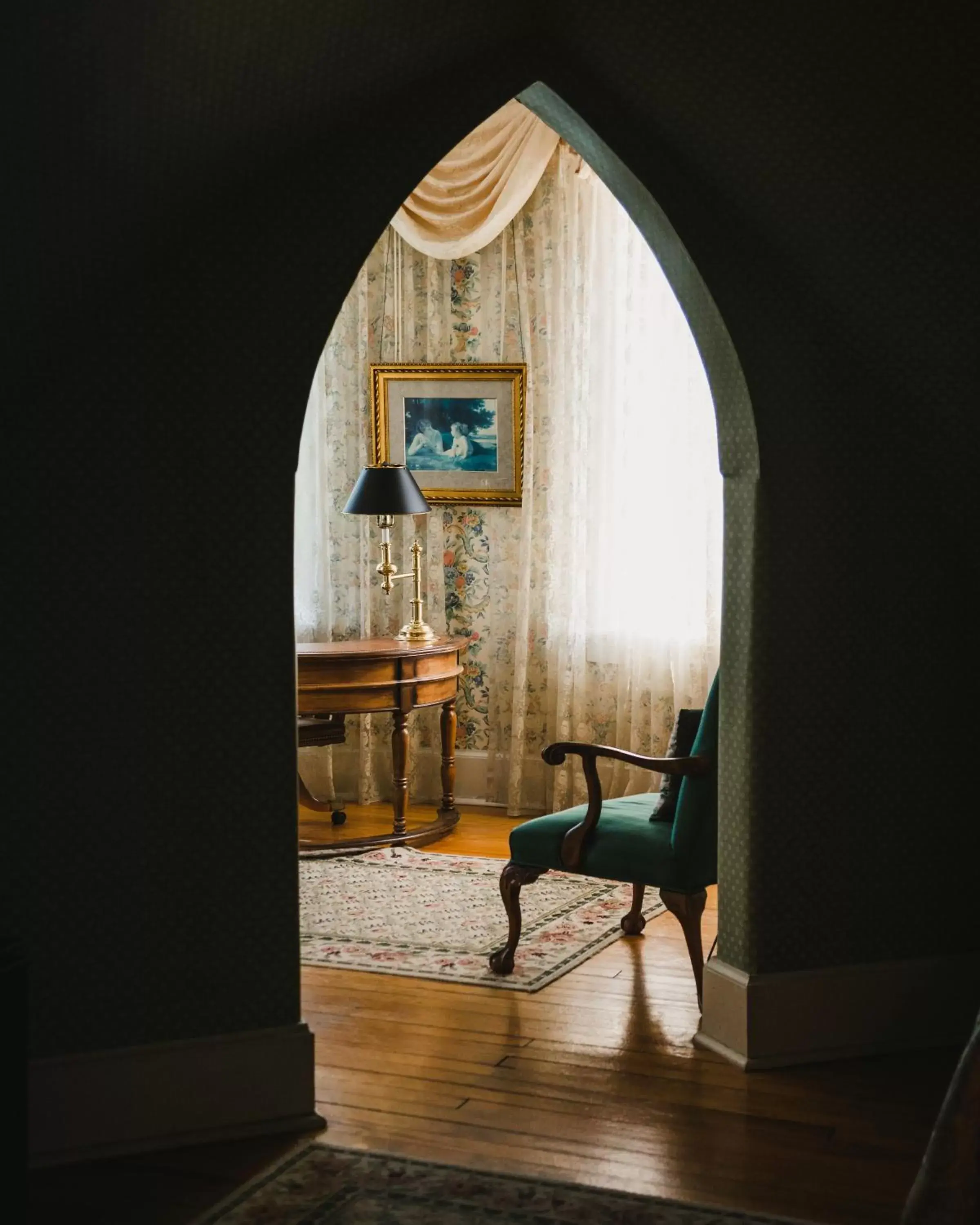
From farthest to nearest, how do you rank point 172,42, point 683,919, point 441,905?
point 441,905
point 683,919
point 172,42

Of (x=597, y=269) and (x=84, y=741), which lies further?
(x=597, y=269)

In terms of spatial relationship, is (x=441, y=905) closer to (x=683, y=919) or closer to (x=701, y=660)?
(x=683, y=919)

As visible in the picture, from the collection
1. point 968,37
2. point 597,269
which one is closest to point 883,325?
point 968,37

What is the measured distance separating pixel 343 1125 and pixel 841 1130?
43.8 inches

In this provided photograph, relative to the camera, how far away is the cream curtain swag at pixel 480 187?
6.23 metres

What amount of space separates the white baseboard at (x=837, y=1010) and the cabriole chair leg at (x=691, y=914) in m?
0.29

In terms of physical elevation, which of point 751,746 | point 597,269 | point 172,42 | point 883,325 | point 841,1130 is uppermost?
point 597,269

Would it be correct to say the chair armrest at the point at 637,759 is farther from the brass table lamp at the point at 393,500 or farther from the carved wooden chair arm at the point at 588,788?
the brass table lamp at the point at 393,500

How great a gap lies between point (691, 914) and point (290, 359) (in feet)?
6.37

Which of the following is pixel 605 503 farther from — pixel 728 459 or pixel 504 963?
pixel 728 459

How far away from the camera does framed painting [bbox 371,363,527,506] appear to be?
6496mm

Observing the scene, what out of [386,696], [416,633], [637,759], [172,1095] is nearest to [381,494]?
[416,633]

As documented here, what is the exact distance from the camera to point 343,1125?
3.16 m

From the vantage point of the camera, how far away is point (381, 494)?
5879 mm
